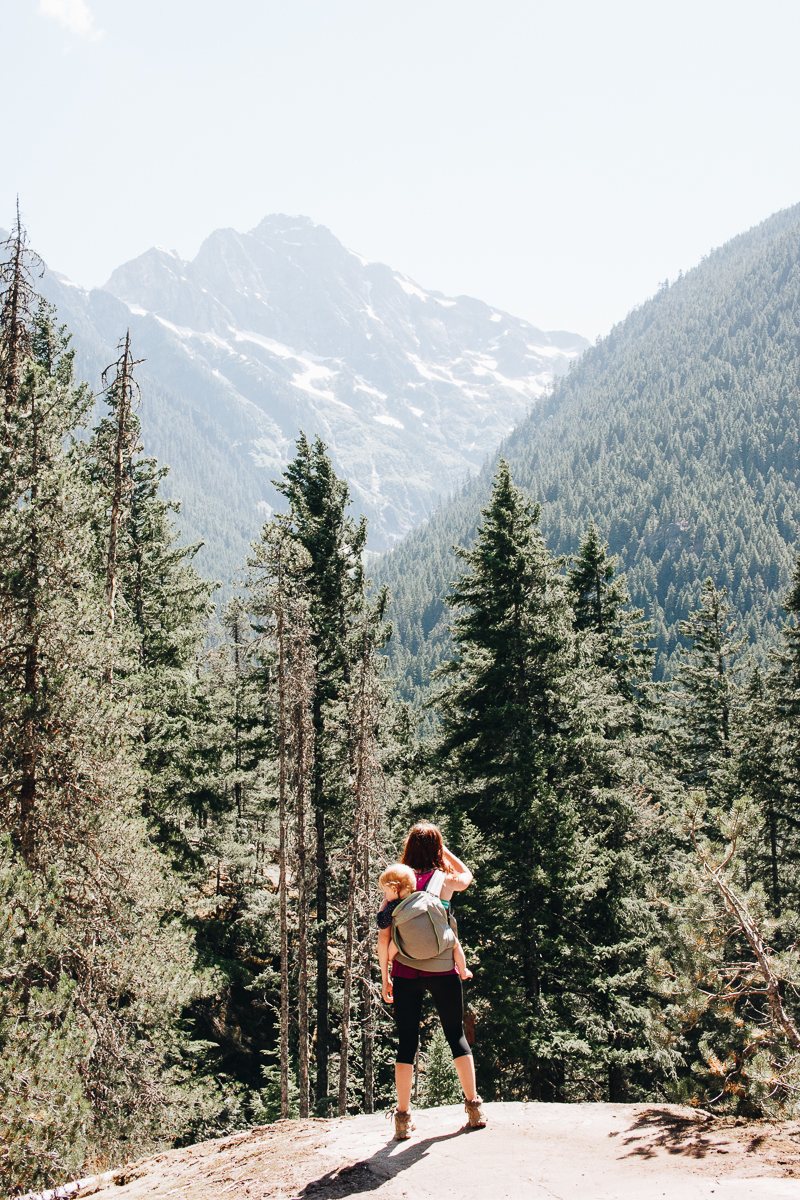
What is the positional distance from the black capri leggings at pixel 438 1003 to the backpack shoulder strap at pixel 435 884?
1.90 feet

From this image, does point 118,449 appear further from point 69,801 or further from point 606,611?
point 606,611

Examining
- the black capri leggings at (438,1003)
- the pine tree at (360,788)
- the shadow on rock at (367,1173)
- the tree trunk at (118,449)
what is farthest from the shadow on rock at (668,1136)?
the tree trunk at (118,449)

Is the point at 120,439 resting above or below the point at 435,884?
above

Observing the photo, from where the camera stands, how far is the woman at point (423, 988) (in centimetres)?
471

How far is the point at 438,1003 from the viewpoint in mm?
4703

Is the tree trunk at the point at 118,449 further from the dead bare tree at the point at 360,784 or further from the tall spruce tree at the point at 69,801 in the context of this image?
Answer: the dead bare tree at the point at 360,784

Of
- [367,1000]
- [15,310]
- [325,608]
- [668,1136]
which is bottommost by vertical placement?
[367,1000]

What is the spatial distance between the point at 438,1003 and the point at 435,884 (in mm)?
804

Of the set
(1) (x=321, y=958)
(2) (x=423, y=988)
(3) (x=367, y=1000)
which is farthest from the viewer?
(1) (x=321, y=958)

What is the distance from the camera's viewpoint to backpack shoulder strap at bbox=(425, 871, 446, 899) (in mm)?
4709

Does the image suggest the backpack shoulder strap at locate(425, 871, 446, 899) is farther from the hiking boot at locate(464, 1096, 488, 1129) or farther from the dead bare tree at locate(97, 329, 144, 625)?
the dead bare tree at locate(97, 329, 144, 625)

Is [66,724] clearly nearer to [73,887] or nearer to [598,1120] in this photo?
[73,887]

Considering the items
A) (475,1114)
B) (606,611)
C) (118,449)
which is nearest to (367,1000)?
(475,1114)

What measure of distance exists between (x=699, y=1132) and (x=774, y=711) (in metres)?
14.9
